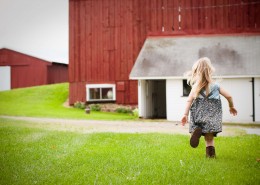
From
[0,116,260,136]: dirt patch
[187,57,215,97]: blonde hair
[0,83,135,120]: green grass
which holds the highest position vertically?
[187,57,215,97]: blonde hair

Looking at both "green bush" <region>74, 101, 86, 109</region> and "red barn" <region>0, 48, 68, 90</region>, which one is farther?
"red barn" <region>0, 48, 68, 90</region>

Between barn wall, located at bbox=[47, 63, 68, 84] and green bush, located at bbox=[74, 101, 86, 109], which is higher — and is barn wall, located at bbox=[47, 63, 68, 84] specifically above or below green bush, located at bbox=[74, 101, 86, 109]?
above

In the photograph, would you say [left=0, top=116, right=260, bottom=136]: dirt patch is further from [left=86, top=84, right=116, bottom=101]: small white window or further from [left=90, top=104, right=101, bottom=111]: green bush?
[left=86, top=84, right=116, bottom=101]: small white window

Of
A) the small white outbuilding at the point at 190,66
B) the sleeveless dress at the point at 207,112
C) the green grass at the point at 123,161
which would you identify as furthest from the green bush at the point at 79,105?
the sleeveless dress at the point at 207,112

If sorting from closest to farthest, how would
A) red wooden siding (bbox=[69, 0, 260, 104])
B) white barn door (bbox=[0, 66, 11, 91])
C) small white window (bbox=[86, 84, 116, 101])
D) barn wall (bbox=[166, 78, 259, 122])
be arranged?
barn wall (bbox=[166, 78, 259, 122]) → red wooden siding (bbox=[69, 0, 260, 104]) → small white window (bbox=[86, 84, 116, 101]) → white barn door (bbox=[0, 66, 11, 91])

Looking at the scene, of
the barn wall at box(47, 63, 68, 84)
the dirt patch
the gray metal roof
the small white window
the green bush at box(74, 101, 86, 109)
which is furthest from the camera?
the barn wall at box(47, 63, 68, 84)

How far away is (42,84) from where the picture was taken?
126 feet

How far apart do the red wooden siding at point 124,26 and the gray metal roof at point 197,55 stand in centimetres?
232

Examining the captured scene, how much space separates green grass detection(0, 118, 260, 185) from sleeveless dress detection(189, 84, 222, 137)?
26.1 inches

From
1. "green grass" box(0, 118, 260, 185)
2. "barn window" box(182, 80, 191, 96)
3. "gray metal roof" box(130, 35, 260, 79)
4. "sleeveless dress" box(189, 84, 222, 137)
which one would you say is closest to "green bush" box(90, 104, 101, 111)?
"gray metal roof" box(130, 35, 260, 79)

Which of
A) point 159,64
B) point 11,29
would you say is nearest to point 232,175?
point 11,29

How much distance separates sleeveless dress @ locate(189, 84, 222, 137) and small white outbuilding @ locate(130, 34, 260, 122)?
1123 centimetres

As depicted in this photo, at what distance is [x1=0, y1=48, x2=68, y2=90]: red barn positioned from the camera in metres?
37.8

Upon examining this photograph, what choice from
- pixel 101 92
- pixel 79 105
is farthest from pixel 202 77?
pixel 79 105
